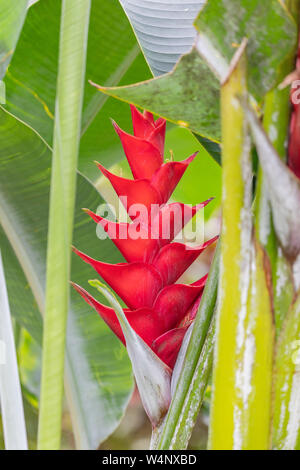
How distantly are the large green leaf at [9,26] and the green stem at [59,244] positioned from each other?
166mm

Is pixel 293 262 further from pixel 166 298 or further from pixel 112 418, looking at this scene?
pixel 112 418

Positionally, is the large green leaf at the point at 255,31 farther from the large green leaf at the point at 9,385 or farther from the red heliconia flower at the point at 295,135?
the large green leaf at the point at 9,385

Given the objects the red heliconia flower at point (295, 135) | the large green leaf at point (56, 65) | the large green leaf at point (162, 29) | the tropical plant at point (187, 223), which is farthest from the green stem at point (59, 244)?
the large green leaf at point (56, 65)

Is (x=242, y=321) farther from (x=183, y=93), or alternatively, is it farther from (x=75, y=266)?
(x=75, y=266)

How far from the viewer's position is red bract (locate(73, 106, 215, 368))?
1.00ft

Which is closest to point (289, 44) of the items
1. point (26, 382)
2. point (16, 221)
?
point (16, 221)

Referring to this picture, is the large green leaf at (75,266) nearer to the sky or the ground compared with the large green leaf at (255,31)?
nearer to the ground

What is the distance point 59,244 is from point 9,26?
24 centimetres

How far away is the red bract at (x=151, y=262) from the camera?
1.00 feet

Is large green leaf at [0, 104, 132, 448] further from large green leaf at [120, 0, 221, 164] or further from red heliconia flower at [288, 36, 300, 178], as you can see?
red heliconia flower at [288, 36, 300, 178]

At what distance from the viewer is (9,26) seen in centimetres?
39

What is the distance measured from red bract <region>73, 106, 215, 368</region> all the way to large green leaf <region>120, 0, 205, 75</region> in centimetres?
17

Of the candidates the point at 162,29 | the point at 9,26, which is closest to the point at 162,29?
the point at 162,29

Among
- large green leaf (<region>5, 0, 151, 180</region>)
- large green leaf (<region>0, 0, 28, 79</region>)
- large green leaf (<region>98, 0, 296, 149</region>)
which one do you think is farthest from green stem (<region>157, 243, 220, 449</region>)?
large green leaf (<region>5, 0, 151, 180</region>)
